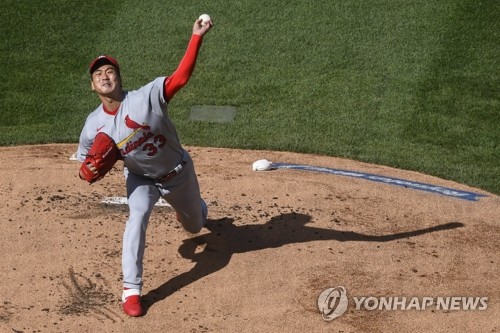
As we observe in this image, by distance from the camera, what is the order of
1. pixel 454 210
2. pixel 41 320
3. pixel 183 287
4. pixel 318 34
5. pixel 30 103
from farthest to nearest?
pixel 318 34, pixel 30 103, pixel 454 210, pixel 183 287, pixel 41 320

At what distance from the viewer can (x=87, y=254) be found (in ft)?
26.2

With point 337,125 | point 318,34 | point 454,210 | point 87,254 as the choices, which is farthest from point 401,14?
point 87,254

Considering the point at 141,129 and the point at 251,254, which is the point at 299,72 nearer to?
the point at 251,254

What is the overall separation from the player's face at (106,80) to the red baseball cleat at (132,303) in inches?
58.3

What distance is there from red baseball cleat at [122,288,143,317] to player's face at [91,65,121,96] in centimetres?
148

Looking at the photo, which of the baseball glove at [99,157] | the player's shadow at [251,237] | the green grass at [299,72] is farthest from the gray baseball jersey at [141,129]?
the green grass at [299,72]

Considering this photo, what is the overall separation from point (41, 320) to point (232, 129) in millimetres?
4684

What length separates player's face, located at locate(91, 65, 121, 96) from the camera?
727cm

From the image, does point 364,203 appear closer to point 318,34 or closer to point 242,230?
point 242,230

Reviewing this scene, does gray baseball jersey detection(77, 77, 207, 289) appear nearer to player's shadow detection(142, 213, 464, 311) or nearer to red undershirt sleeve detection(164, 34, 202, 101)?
red undershirt sleeve detection(164, 34, 202, 101)

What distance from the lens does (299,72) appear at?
486 inches

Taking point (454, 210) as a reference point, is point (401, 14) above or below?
above

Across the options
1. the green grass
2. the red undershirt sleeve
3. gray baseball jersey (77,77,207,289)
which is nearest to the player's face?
gray baseball jersey (77,77,207,289)

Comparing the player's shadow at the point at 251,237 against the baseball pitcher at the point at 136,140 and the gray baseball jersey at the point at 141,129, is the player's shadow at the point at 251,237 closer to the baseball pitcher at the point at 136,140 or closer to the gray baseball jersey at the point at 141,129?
the baseball pitcher at the point at 136,140
